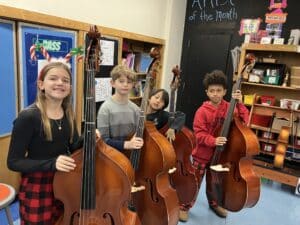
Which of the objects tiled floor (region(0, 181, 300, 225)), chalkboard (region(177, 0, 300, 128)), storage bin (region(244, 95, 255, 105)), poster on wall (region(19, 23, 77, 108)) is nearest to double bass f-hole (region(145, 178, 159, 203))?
tiled floor (region(0, 181, 300, 225))

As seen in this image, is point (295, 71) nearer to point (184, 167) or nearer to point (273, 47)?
point (273, 47)

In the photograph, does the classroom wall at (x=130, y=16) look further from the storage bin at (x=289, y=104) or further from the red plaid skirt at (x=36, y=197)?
the storage bin at (x=289, y=104)

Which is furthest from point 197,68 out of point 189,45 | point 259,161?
point 259,161

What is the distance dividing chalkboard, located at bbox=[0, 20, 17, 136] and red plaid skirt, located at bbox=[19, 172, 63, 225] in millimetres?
964

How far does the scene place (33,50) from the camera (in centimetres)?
220

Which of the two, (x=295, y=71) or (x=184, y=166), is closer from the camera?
(x=184, y=166)

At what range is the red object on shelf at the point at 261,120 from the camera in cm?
347

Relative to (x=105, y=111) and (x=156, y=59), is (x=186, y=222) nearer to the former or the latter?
(x=105, y=111)

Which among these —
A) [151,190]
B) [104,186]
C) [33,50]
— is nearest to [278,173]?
[151,190]

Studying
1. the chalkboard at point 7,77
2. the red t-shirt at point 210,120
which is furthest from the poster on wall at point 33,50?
the red t-shirt at point 210,120

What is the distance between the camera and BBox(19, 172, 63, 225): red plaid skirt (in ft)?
4.34

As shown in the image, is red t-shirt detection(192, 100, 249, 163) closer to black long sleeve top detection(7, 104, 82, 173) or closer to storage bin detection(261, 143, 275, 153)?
black long sleeve top detection(7, 104, 82, 173)

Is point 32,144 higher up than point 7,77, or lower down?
lower down

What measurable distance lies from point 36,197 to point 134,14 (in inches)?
106
